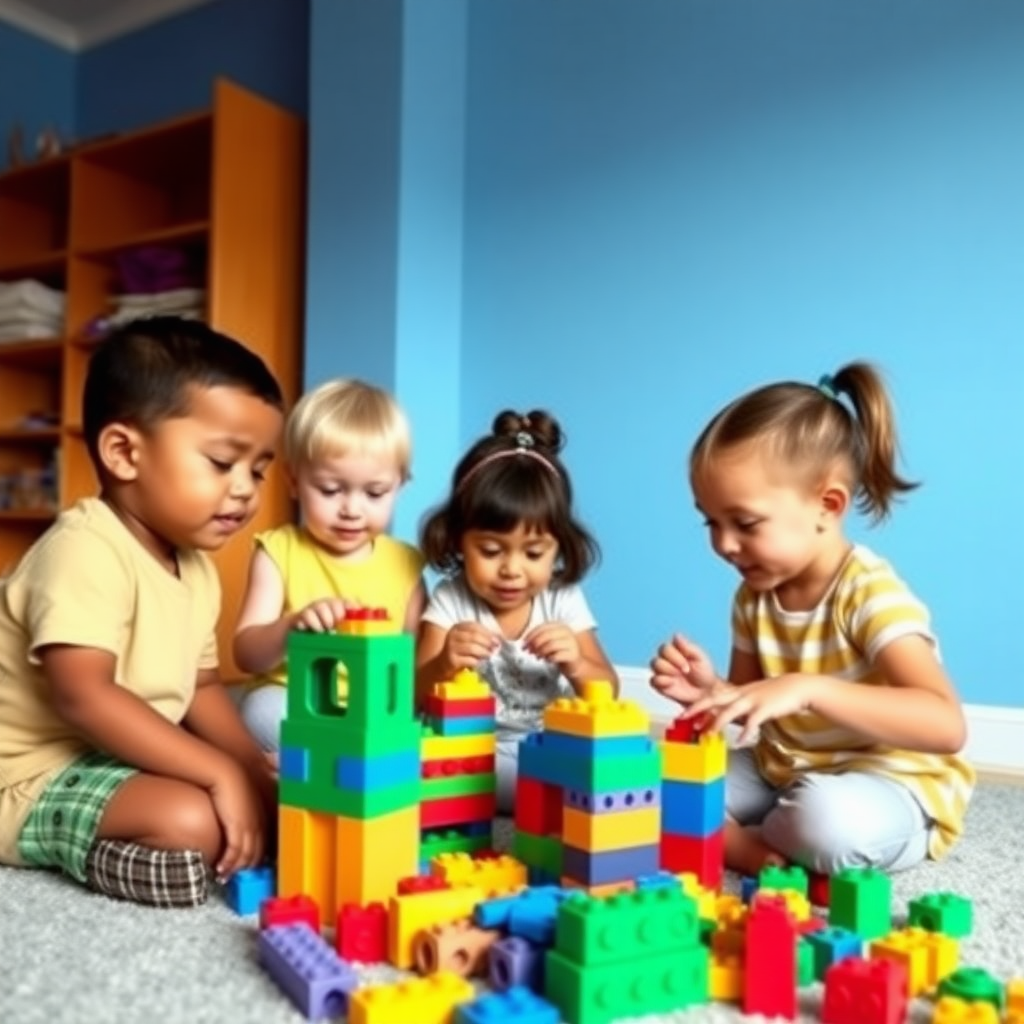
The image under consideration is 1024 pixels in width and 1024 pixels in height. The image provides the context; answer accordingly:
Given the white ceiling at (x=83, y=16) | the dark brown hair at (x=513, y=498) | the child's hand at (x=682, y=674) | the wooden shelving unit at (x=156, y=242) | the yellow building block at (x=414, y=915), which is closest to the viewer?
the yellow building block at (x=414, y=915)

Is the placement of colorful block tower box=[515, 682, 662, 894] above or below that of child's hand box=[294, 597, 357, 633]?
below

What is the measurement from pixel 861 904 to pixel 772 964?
141mm

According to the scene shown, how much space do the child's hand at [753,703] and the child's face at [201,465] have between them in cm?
43

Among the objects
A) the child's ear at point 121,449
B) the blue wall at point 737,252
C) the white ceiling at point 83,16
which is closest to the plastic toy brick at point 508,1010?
the child's ear at point 121,449

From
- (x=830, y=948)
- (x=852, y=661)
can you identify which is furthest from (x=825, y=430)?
(x=830, y=948)

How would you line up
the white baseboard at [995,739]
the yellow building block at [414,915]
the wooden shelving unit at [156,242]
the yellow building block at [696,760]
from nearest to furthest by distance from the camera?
the yellow building block at [414,915] < the yellow building block at [696,760] < the white baseboard at [995,739] < the wooden shelving unit at [156,242]

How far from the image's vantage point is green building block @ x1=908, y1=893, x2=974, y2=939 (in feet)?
2.30

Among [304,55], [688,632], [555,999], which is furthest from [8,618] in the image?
[304,55]

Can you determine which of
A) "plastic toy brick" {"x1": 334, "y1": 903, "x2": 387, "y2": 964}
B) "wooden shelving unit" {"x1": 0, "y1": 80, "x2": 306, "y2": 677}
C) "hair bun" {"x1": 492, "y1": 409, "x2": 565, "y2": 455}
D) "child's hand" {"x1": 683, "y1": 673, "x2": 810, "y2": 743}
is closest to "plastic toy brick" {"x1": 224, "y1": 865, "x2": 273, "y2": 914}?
"plastic toy brick" {"x1": 334, "y1": 903, "x2": 387, "y2": 964}

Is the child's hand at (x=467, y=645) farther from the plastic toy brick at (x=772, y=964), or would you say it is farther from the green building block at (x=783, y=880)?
the plastic toy brick at (x=772, y=964)

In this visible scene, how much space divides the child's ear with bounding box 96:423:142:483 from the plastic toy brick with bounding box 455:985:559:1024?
0.55 meters

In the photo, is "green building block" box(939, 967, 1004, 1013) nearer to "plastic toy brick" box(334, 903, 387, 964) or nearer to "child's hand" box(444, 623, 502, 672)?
"plastic toy brick" box(334, 903, 387, 964)

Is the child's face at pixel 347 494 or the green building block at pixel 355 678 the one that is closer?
the green building block at pixel 355 678

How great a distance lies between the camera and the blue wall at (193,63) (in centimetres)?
256
